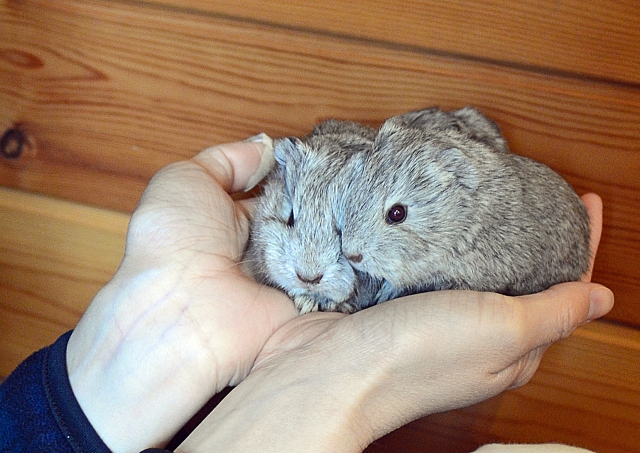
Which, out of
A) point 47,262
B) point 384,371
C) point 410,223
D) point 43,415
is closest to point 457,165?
point 410,223

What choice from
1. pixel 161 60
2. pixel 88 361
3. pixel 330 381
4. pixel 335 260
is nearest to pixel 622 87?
pixel 335 260

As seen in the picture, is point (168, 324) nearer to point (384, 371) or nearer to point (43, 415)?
point (43, 415)

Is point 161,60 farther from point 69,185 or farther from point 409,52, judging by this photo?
point 409,52

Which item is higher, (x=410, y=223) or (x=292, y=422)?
(x=410, y=223)

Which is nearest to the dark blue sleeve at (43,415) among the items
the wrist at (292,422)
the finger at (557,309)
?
the wrist at (292,422)

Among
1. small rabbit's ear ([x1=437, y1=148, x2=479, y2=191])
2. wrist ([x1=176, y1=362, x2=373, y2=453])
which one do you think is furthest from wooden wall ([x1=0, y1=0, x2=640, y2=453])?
wrist ([x1=176, y1=362, x2=373, y2=453])

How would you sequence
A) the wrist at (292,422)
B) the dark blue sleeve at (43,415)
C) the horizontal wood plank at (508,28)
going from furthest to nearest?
the horizontal wood plank at (508,28)
the dark blue sleeve at (43,415)
the wrist at (292,422)

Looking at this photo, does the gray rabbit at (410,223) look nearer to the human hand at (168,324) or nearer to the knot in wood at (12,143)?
the human hand at (168,324)

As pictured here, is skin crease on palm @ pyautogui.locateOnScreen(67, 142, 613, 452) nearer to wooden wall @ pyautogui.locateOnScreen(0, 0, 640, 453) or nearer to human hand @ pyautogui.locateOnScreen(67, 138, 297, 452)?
human hand @ pyautogui.locateOnScreen(67, 138, 297, 452)
